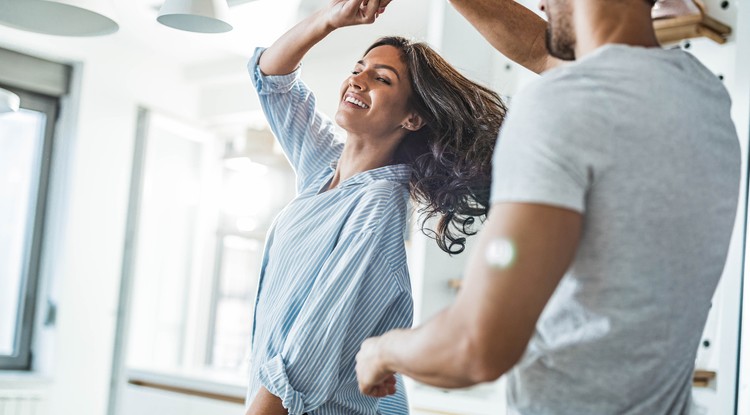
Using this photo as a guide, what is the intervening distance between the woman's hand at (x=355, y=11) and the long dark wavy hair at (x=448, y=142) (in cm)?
19

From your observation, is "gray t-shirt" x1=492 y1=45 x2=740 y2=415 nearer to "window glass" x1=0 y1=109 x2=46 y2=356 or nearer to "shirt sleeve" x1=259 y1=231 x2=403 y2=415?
"shirt sleeve" x1=259 y1=231 x2=403 y2=415

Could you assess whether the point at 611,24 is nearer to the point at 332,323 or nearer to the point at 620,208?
the point at 620,208

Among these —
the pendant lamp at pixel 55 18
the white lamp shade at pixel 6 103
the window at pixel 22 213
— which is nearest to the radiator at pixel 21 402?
the window at pixel 22 213

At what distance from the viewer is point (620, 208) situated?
2.70 feet

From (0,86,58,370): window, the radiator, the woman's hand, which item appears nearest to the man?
the woman's hand

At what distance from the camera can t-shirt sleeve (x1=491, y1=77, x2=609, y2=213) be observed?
774 mm

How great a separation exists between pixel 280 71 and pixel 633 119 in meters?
0.89

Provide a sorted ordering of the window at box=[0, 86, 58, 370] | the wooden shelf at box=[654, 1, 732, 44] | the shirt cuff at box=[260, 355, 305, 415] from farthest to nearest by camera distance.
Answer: the window at box=[0, 86, 58, 370] → the wooden shelf at box=[654, 1, 732, 44] → the shirt cuff at box=[260, 355, 305, 415]

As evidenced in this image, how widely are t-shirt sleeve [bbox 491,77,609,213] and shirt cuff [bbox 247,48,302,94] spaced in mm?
850

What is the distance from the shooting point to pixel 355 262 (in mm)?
1312

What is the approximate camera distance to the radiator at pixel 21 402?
4047mm

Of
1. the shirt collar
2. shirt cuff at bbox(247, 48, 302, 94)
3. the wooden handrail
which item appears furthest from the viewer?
the wooden handrail

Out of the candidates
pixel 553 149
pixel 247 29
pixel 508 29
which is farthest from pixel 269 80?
pixel 247 29

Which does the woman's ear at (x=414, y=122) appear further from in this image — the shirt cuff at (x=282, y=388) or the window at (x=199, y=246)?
the window at (x=199, y=246)
